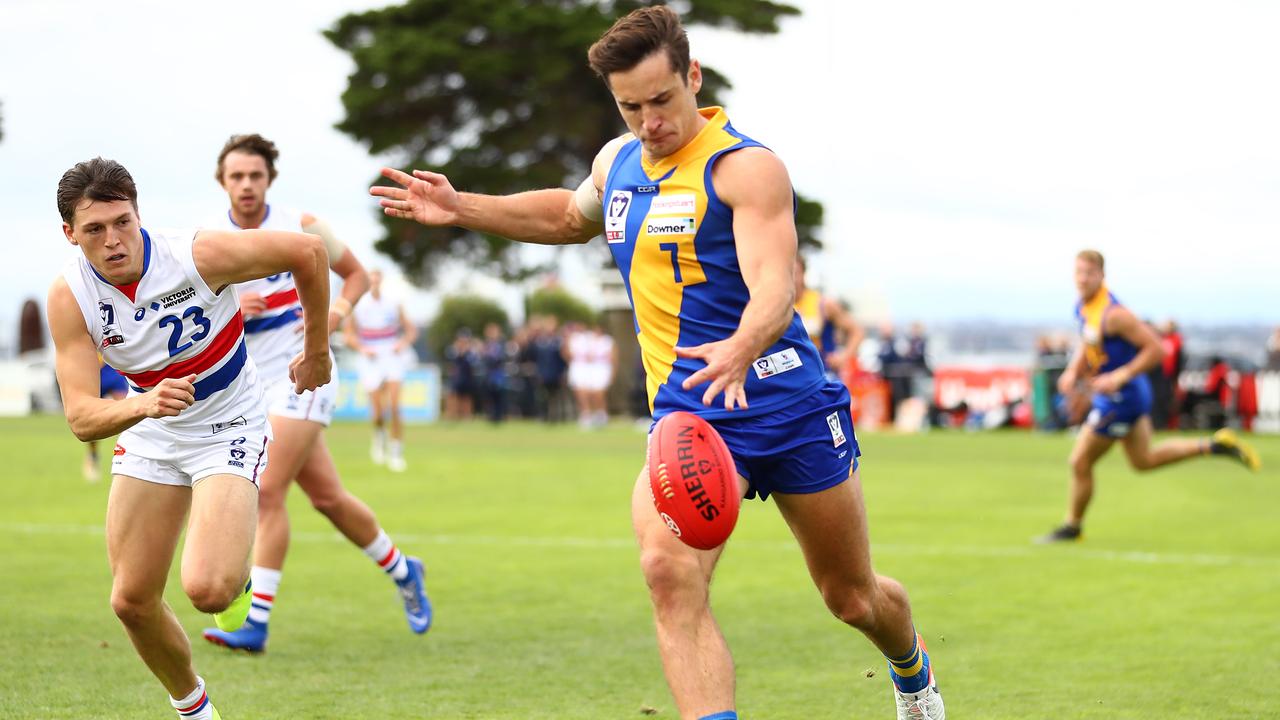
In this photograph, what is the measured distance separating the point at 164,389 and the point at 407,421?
3321 centimetres

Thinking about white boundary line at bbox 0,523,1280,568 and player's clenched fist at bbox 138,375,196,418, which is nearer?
player's clenched fist at bbox 138,375,196,418

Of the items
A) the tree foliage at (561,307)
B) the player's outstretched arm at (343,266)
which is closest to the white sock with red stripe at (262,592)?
the player's outstretched arm at (343,266)

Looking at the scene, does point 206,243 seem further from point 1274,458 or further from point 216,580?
point 1274,458

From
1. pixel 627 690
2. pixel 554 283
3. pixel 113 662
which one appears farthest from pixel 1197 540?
pixel 554 283

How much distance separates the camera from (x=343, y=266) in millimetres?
8508

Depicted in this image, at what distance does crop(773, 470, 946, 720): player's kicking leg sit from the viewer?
539cm

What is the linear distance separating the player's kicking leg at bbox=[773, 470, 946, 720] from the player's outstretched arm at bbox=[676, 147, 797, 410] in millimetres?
662

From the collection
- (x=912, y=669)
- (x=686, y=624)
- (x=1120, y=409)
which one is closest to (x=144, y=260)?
(x=686, y=624)

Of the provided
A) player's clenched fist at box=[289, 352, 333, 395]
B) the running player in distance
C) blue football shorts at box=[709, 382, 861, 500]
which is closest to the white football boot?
blue football shorts at box=[709, 382, 861, 500]

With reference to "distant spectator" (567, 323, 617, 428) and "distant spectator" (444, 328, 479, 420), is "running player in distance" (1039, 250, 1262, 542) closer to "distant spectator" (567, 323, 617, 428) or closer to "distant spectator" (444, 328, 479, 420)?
"distant spectator" (567, 323, 617, 428)

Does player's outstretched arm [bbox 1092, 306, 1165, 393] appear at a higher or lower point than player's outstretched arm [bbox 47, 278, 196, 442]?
lower

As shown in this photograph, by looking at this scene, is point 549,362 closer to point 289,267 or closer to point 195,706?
point 289,267

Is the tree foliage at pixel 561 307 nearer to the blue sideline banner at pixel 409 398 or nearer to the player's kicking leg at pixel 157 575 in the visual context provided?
the blue sideline banner at pixel 409 398

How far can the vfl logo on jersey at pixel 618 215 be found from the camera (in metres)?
5.41
